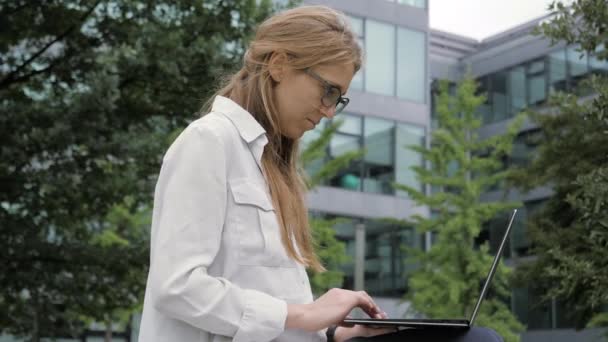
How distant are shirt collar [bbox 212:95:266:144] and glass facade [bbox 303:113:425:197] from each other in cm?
2480

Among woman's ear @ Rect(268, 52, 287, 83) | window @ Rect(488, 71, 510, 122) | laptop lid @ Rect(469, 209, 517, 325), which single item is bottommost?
laptop lid @ Rect(469, 209, 517, 325)

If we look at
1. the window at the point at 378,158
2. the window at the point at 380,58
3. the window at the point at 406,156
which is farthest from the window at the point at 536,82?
the window at the point at 378,158

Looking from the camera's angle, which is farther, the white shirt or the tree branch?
the tree branch

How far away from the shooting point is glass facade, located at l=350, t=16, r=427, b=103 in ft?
93.1

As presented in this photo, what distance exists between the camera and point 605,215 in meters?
6.66

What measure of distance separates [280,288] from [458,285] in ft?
60.2

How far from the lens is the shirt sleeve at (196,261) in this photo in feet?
6.00

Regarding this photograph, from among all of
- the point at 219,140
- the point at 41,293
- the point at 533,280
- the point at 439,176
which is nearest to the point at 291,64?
the point at 219,140

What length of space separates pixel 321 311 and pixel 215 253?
229 mm

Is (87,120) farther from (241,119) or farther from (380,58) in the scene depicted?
(380,58)

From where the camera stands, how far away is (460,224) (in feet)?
68.0

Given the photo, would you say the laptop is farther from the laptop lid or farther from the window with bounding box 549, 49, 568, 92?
the window with bounding box 549, 49, 568, 92

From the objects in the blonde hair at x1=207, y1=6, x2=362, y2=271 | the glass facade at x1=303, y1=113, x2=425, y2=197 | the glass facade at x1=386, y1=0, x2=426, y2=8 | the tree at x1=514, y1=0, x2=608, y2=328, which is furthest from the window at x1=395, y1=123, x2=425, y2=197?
the blonde hair at x1=207, y1=6, x2=362, y2=271

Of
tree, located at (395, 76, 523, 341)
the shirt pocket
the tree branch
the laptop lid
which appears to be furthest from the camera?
tree, located at (395, 76, 523, 341)
